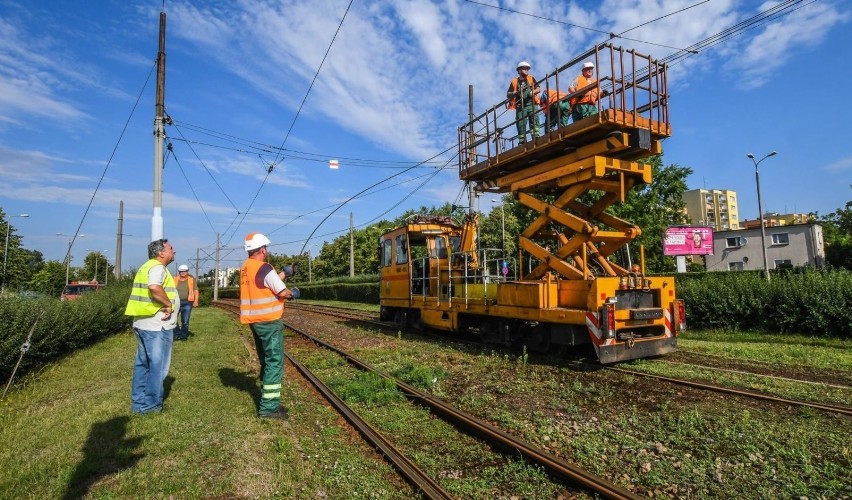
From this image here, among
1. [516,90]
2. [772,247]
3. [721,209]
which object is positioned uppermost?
[721,209]

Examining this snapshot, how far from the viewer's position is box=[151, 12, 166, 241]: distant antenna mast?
11.8 m

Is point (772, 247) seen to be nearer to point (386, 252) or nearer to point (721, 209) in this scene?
point (386, 252)

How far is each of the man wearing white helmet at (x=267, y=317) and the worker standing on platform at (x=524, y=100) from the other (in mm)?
5554

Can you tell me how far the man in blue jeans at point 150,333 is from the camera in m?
5.41

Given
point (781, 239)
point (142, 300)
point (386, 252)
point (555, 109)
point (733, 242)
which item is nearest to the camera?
point (142, 300)

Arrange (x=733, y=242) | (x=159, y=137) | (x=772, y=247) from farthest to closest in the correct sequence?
(x=733, y=242) → (x=772, y=247) → (x=159, y=137)

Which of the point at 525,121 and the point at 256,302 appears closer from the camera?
the point at 256,302

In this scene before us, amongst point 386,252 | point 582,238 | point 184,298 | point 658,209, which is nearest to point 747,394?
point 582,238

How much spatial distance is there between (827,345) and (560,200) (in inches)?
301

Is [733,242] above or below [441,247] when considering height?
above

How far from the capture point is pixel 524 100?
9188mm

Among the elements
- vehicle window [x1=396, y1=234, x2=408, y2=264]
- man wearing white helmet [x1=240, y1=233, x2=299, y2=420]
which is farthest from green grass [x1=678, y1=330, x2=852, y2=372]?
man wearing white helmet [x1=240, y1=233, x2=299, y2=420]

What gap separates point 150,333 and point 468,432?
11.9 feet

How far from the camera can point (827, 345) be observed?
11172mm
